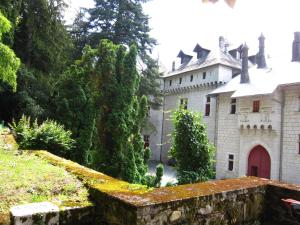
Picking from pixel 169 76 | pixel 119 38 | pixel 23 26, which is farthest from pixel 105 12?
pixel 169 76

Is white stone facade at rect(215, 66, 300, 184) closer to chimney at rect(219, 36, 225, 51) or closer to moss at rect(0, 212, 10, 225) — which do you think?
chimney at rect(219, 36, 225, 51)

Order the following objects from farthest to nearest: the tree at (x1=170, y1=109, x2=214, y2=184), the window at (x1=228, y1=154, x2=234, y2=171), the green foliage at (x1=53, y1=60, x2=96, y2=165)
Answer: the window at (x1=228, y1=154, x2=234, y2=171)
the green foliage at (x1=53, y1=60, x2=96, y2=165)
the tree at (x1=170, y1=109, x2=214, y2=184)

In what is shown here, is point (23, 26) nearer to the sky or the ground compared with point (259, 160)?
nearer to the sky

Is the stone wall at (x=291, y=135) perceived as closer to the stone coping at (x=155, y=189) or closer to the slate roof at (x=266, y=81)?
the slate roof at (x=266, y=81)

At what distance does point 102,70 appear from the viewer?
13.0m

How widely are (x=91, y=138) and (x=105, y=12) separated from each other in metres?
14.9

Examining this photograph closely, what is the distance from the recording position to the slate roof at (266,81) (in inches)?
734

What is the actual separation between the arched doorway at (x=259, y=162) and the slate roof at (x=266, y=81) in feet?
13.2

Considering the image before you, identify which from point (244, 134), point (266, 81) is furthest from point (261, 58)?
point (244, 134)

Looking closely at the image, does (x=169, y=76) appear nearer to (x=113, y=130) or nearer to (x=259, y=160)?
(x=259, y=160)

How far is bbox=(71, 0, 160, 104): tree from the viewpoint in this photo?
2509 cm

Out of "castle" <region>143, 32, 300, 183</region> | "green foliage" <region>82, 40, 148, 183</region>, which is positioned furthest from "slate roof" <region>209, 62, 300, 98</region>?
"green foliage" <region>82, 40, 148, 183</region>

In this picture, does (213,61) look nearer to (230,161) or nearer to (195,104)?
(195,104)

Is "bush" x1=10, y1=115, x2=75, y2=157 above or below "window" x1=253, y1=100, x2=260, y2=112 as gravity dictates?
below
